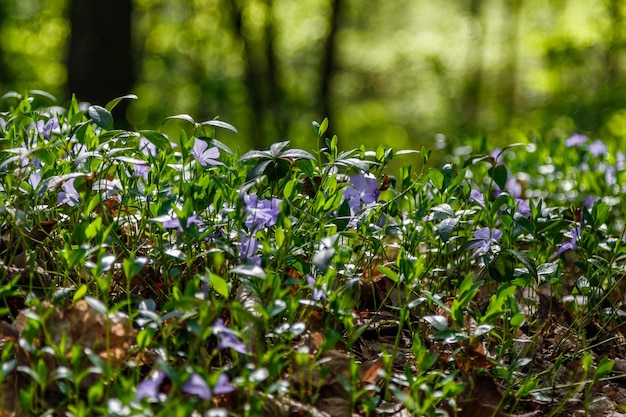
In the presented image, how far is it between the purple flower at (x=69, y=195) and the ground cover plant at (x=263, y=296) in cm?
1

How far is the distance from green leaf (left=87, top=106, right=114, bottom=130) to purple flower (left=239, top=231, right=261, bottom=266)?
18.6 inches

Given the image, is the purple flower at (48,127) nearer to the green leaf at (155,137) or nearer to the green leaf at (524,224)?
the green leaf at (155,137)

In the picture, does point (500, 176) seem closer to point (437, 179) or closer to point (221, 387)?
point (437, 179)

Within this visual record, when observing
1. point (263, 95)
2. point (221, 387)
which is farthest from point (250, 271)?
point (263, 95)

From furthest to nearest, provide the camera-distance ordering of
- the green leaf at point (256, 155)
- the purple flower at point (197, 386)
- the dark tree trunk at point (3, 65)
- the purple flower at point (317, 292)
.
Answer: the dark tree trunk at point (3, 65), the green leaf at point (256, 155), the purple flower at point (317, 292), the purple flower at point (197, 386)

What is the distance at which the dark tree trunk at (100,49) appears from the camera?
277 inches

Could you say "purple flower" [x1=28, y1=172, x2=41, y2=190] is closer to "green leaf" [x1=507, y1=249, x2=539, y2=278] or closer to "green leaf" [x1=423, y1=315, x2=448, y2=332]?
"green leaf" [x1=423, y1=315, x2=448, y2=332]

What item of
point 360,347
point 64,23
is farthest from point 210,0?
point 360,347

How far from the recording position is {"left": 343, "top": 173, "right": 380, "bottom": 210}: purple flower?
2.09 m

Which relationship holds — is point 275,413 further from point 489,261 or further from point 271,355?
point 489,261

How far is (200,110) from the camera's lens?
1358cm

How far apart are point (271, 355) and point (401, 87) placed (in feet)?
65.2

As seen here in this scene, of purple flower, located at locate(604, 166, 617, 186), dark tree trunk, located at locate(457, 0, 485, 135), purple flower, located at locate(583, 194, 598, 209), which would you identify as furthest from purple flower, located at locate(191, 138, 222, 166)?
dark tree trunk, located at locate(457, 0, 485, 135)

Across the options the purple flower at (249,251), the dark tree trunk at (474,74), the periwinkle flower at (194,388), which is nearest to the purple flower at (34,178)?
the purple flower at (249,251)
